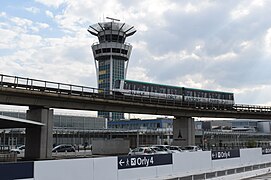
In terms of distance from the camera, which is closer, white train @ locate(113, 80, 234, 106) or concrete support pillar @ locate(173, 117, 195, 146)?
white train @ locate(113, 80, 234, 106)

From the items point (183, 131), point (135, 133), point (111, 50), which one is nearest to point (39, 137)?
point (183, 131)

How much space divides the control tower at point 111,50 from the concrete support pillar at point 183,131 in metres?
102

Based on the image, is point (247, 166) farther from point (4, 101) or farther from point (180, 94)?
point (180, 94)

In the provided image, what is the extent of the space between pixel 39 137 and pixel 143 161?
2623cm

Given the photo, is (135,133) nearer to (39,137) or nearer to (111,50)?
(39,137)

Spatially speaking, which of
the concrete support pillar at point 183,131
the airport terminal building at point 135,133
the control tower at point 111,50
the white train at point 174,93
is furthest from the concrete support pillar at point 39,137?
the control tower at point 111,50

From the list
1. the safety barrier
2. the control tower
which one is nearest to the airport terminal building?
the control tower

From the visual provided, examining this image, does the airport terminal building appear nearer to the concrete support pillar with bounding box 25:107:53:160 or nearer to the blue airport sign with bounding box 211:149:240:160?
the concrete support pillar with bounding box 25:107:53:160

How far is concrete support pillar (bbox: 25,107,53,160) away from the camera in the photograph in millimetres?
38219

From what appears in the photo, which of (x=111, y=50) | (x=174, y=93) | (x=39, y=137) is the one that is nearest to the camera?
(x=39, y=137)

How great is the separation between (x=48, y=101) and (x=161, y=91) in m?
23.7

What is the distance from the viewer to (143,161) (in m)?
14.8

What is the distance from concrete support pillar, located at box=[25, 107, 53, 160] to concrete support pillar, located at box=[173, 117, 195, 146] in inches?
1090

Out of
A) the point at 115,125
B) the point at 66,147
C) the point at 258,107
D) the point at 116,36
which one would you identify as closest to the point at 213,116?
the point at 258,107
